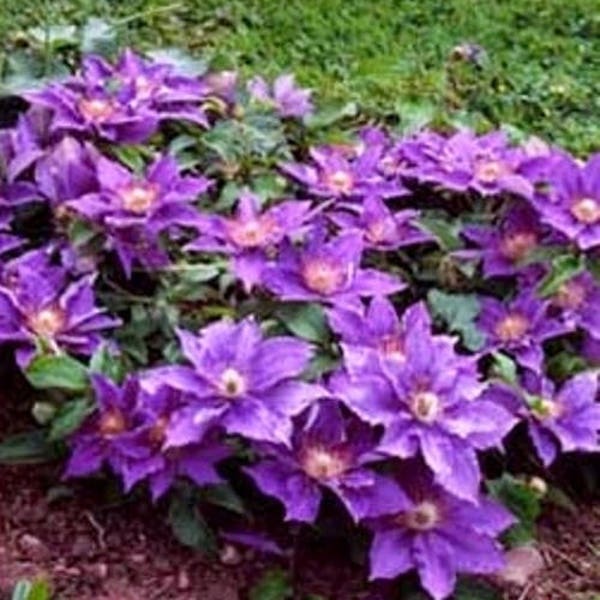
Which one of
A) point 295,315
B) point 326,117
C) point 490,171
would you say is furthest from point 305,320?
point 326,117

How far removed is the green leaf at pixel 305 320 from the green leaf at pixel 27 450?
0.39 meters

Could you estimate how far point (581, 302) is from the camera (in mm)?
2994

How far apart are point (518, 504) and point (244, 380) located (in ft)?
1.41

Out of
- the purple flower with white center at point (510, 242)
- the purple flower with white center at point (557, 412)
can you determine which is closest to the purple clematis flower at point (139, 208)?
the purple flower with white center at point (510, 242)

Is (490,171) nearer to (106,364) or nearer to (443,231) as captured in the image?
(443,231)

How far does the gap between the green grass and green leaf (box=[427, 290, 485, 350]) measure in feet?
4.35

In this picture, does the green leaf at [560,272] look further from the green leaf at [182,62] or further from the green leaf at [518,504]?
the green leaf at [182,62]

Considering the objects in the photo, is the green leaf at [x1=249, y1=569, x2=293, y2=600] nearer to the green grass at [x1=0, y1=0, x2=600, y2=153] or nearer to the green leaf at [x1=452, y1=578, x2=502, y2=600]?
the green leaf at [x1=452, y1=578, x2=502, y2=600]

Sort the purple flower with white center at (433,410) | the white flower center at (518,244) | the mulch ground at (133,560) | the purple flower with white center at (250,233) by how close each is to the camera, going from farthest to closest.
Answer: the white flower center at (518,244) < the purple flower with white center at (250,233) < the mulch ground at (133,560) < the purple flower with white center at (433,410)

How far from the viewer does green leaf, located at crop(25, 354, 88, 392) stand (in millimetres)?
2705

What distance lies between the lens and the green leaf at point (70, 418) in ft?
8.89

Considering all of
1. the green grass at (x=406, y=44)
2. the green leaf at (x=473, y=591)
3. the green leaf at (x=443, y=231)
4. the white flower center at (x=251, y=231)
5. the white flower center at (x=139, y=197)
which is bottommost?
the green grass at (x=406, y=44)

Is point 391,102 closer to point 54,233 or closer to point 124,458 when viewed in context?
point 54,233

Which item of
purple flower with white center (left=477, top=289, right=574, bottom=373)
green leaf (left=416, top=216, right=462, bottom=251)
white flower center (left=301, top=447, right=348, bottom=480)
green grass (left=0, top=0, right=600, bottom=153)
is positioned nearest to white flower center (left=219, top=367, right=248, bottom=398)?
white flower center (left=301, top=447, right=348, bottom=480)
